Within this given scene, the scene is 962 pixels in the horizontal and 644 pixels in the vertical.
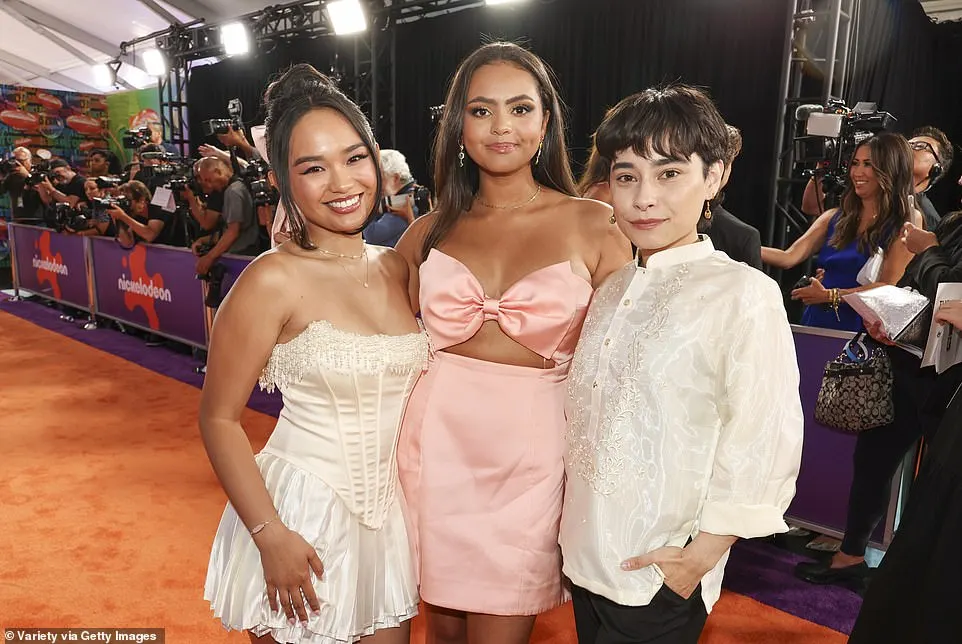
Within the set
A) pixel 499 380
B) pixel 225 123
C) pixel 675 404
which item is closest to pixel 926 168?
pixel 499 380

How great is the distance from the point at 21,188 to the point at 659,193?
11.4 metres

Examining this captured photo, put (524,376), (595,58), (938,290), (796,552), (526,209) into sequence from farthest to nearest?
1. (595,58)
2. (796,552)
3. (938,290)
4. (526,209)
5. (524,376)

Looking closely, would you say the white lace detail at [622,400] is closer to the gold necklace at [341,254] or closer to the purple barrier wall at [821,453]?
the gold necklace at [341,254]

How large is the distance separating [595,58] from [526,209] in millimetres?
6636

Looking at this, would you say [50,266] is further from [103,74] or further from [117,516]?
[117,516]

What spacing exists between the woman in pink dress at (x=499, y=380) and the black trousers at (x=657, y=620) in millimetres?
357

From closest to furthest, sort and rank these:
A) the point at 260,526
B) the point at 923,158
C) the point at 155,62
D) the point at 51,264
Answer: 1. the point at 260,526
2. the point at 923,158
3. the point at 51,264
4. the point at 155,62

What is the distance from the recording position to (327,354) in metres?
1.46

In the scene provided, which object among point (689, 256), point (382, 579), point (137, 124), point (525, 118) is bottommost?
point (382, 579)

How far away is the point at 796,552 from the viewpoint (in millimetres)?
3314

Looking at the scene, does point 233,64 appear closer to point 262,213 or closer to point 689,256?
point 262,213

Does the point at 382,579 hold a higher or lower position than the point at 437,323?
lower

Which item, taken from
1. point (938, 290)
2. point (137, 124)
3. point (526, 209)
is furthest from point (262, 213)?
point (137, 124)

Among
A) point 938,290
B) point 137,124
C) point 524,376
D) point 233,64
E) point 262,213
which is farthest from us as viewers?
point 137,124
